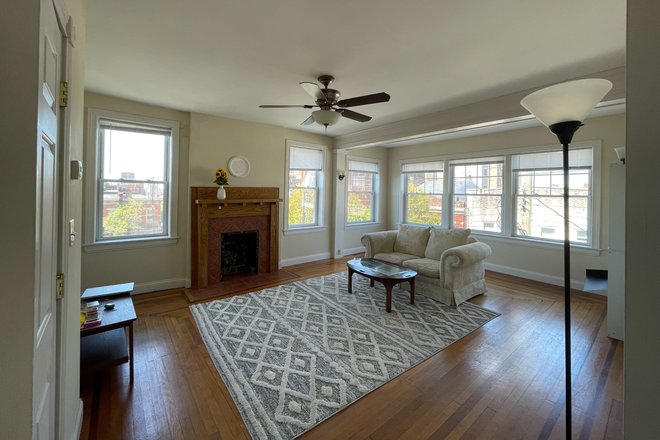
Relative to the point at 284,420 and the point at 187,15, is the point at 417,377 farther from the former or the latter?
the point at 187,15

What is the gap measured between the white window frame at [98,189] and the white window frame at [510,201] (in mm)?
4916

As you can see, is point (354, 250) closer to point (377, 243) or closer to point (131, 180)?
point (377, 243)

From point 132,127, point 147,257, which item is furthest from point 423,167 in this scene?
point 147,257

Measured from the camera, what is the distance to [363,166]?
6.77 metres

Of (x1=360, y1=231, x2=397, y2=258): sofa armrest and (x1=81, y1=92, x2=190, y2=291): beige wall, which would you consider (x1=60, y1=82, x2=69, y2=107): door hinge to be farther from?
(x1=360, y1=231, x2=397, y2=258): sofa armrest

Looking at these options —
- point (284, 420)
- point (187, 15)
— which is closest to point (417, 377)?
point (284, 420)

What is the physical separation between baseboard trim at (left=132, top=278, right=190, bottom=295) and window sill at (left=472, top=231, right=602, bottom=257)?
212 inches

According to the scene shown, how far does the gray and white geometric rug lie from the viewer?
6.39 feet

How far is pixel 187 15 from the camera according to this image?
6.56 feet

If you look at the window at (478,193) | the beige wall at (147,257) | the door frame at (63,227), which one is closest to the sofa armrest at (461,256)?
the window at (478,193)

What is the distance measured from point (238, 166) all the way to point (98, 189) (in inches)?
74.5

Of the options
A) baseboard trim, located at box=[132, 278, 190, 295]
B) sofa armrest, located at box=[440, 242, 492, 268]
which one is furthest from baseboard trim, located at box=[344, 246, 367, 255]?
baseboard trim, located at box=[132, 278, 190, 295]

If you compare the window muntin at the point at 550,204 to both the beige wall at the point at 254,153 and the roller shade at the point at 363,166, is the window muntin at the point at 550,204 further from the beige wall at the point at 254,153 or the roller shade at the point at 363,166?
the beige wall at the point at 254,153

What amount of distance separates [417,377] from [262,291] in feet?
8.17
